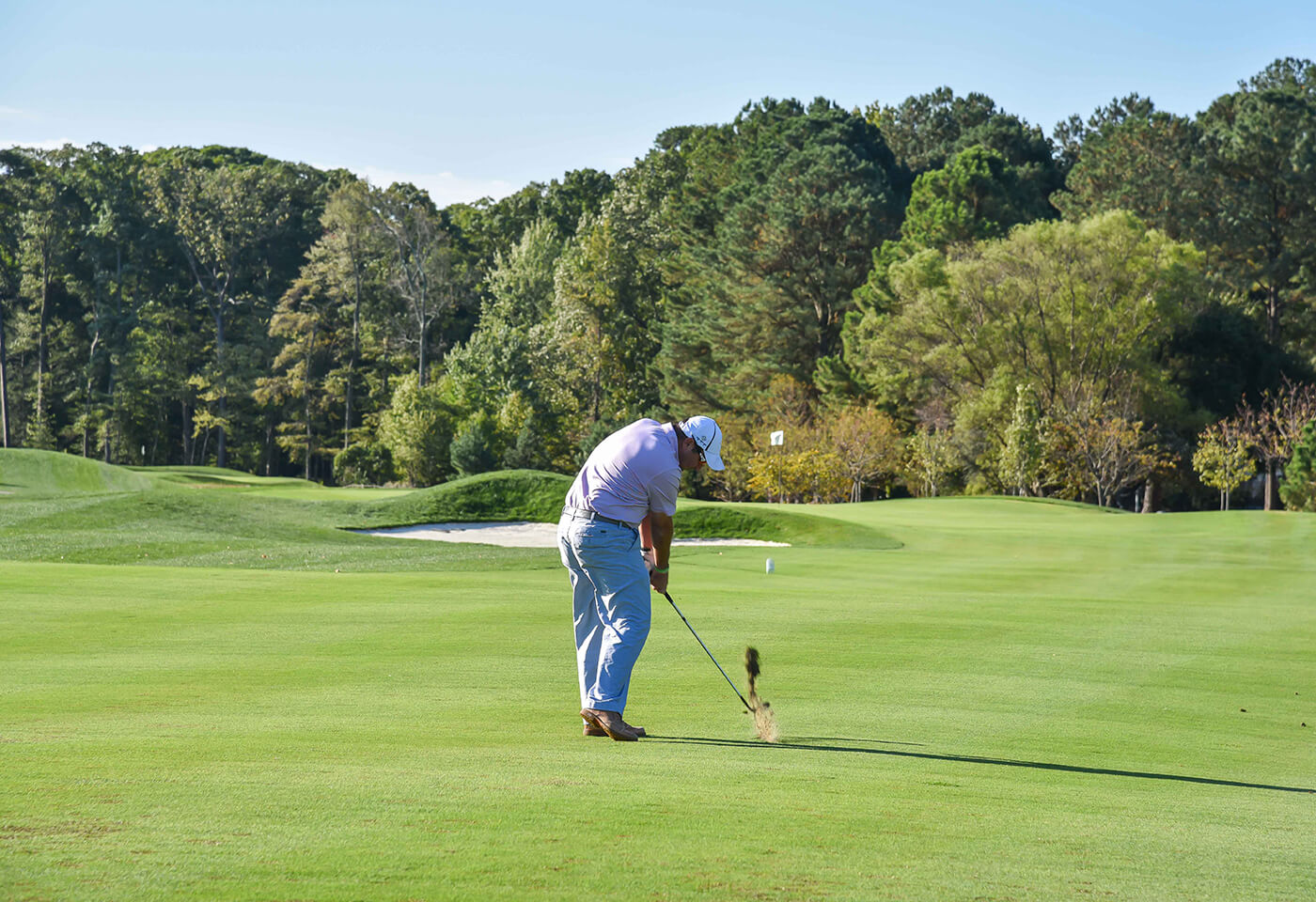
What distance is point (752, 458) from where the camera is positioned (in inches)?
2253

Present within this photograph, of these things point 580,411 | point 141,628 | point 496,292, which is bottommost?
point 141,628

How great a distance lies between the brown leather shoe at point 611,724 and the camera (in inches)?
297

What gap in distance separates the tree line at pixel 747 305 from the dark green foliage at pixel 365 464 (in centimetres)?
16

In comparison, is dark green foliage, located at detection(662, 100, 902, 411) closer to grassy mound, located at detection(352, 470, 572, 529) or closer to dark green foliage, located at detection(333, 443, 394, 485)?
dark green foliage, located at detection(333, 443, 394, 485)

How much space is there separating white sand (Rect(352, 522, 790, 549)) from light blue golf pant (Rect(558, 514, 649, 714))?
20033 mm

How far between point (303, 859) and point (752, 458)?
53.4m

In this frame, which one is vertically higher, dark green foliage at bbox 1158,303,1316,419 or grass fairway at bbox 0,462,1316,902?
dark green foliage at bbox 1158,303,1316,419

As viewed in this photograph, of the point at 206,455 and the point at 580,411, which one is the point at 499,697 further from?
the point at 206,455

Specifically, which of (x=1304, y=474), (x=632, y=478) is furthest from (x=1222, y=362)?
(x=632, y=478)

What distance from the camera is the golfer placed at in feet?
25.3

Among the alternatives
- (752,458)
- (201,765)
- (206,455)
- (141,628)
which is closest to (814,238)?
(752,458)

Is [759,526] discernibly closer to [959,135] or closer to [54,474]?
[54,474]

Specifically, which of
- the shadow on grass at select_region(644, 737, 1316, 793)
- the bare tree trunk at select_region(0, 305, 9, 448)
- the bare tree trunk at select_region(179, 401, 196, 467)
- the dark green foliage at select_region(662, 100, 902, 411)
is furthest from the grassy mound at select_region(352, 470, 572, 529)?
the bare tree trunk at select_region(179, 401, 196, 467)

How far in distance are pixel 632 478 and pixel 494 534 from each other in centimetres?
2285
